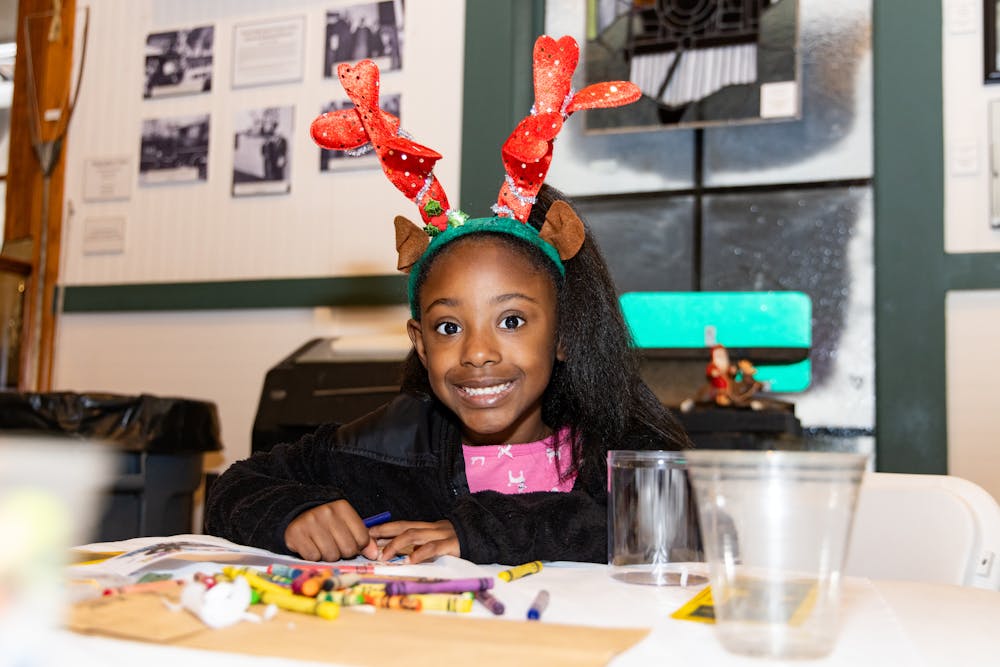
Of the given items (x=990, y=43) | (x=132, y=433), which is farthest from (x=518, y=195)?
(x=990, y=43)

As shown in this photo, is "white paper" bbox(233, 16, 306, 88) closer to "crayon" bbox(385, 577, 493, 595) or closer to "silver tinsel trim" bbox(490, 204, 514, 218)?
"silver tinsel trim" bbox(490, 204, 514, 218)

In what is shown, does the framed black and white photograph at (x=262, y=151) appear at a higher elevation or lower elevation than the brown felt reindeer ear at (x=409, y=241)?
higher

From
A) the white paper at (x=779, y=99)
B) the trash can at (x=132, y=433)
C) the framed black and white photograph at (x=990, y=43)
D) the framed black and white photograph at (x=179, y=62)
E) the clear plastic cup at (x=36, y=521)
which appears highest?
the framed black and white photograph at (x=179, y=62)

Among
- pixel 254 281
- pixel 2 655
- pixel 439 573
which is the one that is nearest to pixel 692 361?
pixel 254 281

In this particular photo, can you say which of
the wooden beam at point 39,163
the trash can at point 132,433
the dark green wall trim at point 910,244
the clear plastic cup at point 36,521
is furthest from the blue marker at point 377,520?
the wooden beam at point 39,163

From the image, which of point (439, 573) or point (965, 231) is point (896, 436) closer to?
point (965, 231)

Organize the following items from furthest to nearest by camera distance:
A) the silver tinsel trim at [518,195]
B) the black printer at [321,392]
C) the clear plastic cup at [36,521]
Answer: the black printer at [321,392] → the silver tinsel trim at [518,195] → the clear plastic cup at [36,521]

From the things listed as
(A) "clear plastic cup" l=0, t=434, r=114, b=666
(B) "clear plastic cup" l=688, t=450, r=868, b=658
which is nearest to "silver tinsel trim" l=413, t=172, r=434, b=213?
(B) "clear plastic cup" l=688, t=450, r=868, b=658

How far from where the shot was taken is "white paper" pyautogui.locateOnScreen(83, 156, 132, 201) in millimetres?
3623

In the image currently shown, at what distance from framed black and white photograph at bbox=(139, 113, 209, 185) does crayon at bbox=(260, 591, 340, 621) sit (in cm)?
314

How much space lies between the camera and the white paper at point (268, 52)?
3428 mm

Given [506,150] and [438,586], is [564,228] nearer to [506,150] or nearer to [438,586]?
[506,150]

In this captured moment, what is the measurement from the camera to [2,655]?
0.34 m

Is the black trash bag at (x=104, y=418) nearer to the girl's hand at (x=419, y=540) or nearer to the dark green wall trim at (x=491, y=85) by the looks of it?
the dark green wall trim at (x=491, y=85)
